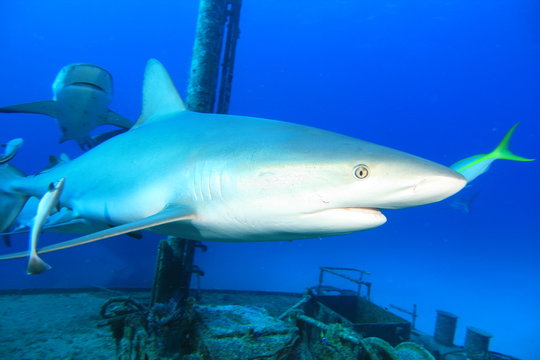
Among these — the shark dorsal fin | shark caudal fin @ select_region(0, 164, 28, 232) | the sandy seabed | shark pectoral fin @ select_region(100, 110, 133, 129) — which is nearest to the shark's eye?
the shark dorsal fin

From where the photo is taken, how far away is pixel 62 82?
15.4 feet

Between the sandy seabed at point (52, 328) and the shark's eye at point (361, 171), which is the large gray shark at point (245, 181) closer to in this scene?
the shark's eye at point (361, 171)

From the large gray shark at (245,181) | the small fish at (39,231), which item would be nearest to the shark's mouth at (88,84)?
the large gray shark at (245,181)

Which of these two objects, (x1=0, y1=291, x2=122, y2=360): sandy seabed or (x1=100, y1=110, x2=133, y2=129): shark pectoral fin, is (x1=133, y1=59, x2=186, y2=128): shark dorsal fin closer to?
(x1=100, y1=110, x2=133, y2=129): shark pectoral fin

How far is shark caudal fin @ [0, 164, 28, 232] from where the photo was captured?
297 cm

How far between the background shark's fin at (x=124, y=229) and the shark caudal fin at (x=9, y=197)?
6.34 feet

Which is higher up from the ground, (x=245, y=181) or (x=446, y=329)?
(x=245, y=181)

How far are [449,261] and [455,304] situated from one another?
10.7 m

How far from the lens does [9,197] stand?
306cm

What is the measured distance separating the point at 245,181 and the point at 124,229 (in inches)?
28.8

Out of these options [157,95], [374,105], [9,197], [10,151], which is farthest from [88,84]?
[374,105]

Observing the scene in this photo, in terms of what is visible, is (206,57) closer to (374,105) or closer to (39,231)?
(39,231)

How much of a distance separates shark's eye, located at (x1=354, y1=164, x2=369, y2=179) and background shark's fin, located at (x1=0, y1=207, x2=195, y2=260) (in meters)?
1.04

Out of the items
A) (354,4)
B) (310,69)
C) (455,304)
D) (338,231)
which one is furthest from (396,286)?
(310,69)
